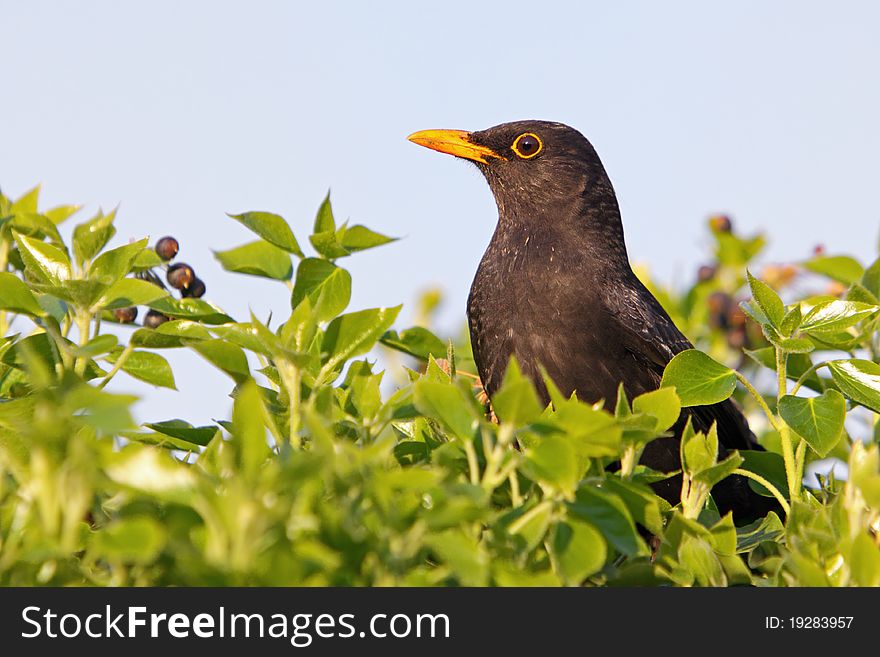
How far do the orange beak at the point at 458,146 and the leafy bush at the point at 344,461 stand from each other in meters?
3.02

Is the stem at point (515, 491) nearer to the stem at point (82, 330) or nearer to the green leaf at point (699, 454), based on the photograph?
the green leaf at point (699, 454)

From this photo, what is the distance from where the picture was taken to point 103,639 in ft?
6.72

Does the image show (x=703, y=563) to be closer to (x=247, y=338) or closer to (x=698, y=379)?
(x=698, y=379)

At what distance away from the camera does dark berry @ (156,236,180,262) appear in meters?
4.38

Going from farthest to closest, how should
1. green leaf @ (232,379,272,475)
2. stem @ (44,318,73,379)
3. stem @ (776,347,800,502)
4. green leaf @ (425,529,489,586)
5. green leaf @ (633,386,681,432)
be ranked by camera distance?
stem @ (776,347,800,502) → stem @ (44,318,73,379) → green leaf @ (633,386,681,432) → green leaf @ (232,379,272,475) → green leaf @ (425,529,489,586)

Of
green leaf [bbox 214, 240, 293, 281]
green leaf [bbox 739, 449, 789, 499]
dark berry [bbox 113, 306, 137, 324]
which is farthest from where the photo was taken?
dark berry [bbox 113, 306, 137, 324]

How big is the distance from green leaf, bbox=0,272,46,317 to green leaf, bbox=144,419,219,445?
461 mm

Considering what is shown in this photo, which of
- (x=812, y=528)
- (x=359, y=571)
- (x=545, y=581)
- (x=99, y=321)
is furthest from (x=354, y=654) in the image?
(x=99, y=321)

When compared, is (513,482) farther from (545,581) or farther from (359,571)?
(359,571)

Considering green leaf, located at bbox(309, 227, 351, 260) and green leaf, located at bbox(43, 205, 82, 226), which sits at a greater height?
green leaf, located at bbox(43, 205, 82, 226)

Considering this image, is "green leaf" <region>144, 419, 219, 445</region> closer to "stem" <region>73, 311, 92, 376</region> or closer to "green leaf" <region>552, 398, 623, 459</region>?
"stem" <region>73, 311, 92, 376</region>

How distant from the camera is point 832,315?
3.42 meters

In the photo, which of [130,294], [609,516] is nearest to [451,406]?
[609,516]

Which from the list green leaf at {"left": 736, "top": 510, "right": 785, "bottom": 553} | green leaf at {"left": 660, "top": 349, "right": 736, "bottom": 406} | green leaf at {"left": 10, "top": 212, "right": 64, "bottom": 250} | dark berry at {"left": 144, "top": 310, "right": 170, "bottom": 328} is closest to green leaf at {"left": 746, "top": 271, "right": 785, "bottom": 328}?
green leaf at {"left": 660, "top": 349, "right": 736, "bottom": 406}
